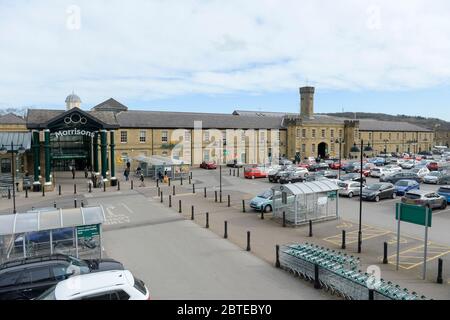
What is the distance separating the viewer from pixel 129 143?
154ft

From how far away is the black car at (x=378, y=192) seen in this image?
25.2 m

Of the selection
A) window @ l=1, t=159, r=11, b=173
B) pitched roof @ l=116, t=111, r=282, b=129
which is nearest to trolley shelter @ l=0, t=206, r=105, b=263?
window @ l=1, t=159, r=11, b=173

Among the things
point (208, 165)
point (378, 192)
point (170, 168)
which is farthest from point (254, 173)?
point (378, 192)

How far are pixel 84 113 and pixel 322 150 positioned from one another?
4163 centimetres

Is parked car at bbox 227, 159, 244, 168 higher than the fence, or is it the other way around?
parked car at bbox 227, 159, 244, 168

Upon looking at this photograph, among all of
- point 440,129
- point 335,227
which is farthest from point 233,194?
point 440,129

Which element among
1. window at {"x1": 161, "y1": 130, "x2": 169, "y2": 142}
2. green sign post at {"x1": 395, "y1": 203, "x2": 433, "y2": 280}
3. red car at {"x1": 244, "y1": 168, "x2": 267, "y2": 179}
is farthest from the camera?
window at {"x1": 161, "y1": 130, "x2": 169, "y2": 142}

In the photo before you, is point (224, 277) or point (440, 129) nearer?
point (224, 277)

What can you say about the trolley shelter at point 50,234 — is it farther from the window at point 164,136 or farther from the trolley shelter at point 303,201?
the window at point 164,136

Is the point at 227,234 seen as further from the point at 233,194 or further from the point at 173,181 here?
the point at 173,181

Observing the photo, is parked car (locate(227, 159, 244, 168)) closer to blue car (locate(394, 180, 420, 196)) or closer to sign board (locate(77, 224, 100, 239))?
blue car (locate(394, 180, 420, 196))

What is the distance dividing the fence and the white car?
5.21 metres

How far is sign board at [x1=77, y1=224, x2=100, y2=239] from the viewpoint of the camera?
1377 cm

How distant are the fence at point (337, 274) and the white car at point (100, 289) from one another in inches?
205
